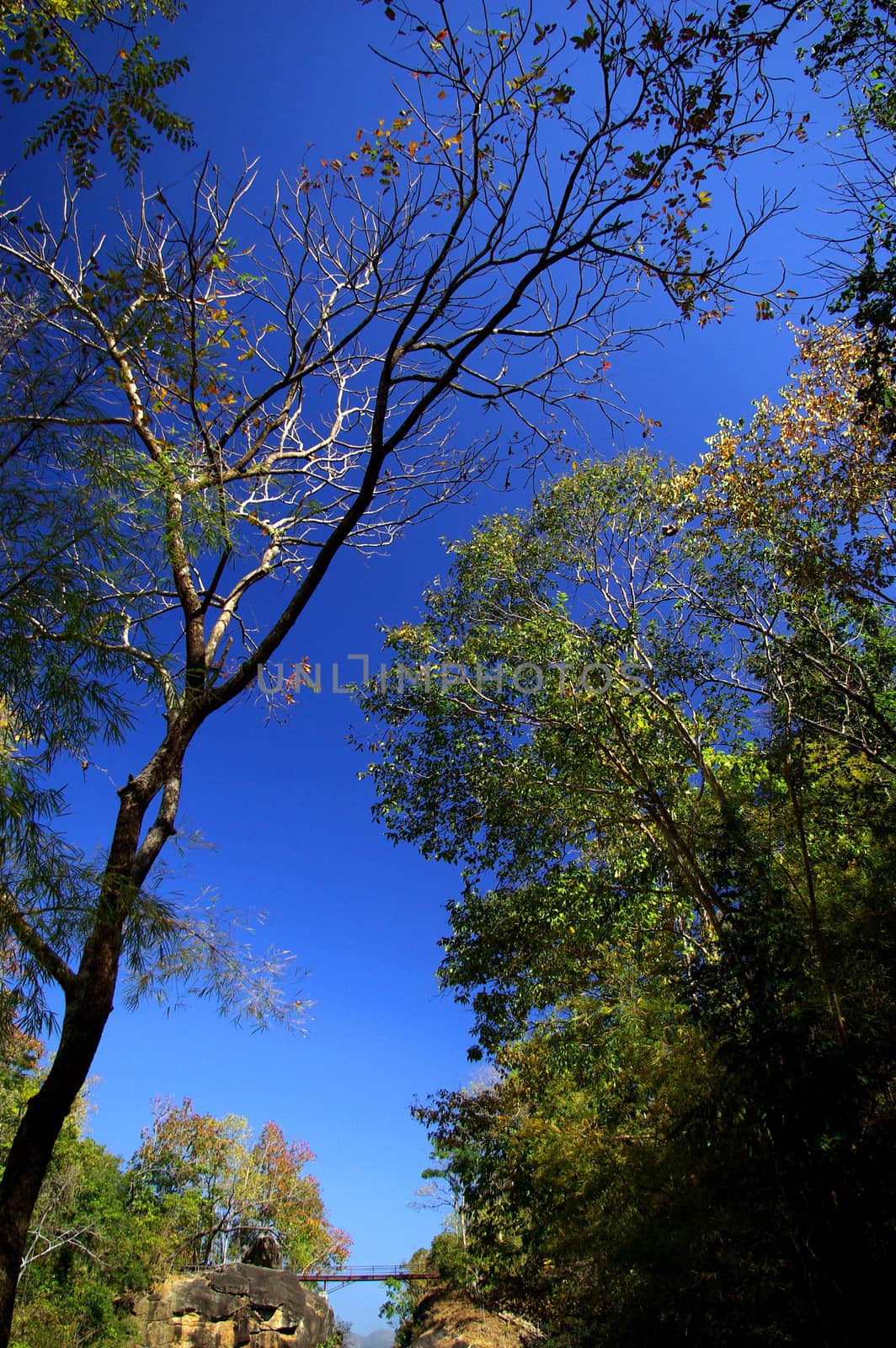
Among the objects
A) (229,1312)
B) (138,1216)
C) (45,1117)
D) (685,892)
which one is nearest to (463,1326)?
(229,1312)

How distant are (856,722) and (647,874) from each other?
87.5 inches

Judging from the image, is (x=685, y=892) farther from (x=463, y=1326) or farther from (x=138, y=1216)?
(x=138, y=1216)

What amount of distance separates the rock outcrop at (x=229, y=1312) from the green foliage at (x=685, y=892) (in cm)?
752

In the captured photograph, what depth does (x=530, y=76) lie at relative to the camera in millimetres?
2234

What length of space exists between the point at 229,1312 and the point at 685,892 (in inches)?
537

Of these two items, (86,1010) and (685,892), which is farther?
(685,892)

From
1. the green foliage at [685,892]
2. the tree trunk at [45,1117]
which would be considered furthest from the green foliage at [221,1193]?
the tree trunk at [45,1117]

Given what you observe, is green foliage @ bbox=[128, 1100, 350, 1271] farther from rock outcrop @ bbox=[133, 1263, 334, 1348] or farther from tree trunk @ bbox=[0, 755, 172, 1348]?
tree trunk @ bbox=[0, 755, 172, 1348]

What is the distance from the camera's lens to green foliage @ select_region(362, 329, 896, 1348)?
3.08 meters

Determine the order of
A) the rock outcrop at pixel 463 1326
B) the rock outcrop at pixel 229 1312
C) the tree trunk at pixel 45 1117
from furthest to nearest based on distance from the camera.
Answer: the rock outcrop at pixel 229 1312, the rock outcrop at pixel 463 1326, the tree trunk at pixel 45 1117

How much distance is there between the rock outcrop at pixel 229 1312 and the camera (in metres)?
12.4

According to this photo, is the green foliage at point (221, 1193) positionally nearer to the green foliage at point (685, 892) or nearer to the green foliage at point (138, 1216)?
the green foliage at point (138, 1216)

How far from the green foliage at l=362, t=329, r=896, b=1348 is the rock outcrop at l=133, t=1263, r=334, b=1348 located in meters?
7.52

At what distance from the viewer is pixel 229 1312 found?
42.4 ft
